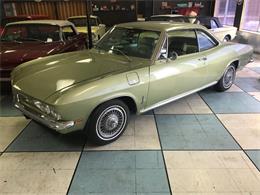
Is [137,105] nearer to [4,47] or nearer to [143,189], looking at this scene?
[143,189]

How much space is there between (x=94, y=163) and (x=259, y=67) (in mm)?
6306

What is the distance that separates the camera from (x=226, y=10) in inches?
501

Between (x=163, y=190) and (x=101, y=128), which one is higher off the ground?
(x=101, y=128)

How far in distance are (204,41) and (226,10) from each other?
9.94m

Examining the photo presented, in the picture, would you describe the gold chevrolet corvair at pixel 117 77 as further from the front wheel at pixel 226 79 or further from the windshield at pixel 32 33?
the windshield at pixel 32 33

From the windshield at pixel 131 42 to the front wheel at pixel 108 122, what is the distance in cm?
92

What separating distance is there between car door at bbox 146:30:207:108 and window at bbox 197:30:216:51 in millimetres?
130

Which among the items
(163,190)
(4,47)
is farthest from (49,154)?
(4,47)

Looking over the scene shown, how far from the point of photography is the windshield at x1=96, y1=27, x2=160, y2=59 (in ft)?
11.8

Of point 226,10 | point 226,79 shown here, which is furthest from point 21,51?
point 226,10

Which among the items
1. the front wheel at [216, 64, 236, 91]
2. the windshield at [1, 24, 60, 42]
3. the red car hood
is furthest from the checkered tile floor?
the windshield at [1, 24, 60, 42]

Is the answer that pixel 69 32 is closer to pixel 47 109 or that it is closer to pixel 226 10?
pixel 47 109

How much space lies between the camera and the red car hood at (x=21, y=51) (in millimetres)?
4688

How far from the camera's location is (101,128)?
3.13m
